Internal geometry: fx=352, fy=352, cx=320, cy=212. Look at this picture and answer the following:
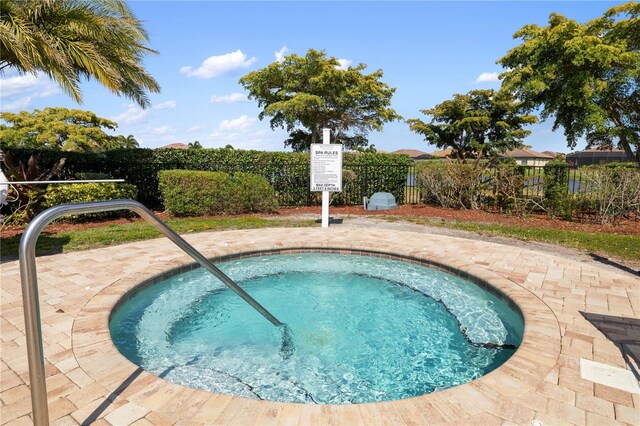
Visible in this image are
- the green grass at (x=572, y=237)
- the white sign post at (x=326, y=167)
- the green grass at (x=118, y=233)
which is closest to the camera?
the green grass at (x=118, y=233)

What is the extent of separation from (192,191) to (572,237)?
9369 mm

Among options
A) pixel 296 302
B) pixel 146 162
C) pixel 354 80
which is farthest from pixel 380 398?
pixel 354 80

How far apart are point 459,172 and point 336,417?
1054 centimetres

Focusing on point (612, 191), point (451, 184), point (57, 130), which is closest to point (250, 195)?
point (451, 184)

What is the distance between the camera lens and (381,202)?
12062 mm

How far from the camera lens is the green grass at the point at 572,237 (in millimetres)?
6504

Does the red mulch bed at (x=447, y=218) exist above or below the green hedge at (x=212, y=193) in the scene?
below

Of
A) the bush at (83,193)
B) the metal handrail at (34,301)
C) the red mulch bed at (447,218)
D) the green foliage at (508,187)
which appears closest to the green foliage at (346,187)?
the red mulch bed at (447,218)

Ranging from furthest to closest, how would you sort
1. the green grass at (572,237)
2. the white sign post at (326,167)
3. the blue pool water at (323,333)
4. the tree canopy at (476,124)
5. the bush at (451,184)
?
1. the tree canopy at (476,124)
2. the bush at (451,184)
3. the white sign post at (326,167)
4. the green grass at (572,237)
5. the blue pool water at (323,333)

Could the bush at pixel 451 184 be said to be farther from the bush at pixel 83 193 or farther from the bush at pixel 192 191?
the bush at pixel 83 193

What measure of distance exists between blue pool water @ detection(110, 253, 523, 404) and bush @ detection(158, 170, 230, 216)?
4.62 meters

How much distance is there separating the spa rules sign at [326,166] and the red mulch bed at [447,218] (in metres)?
2.42

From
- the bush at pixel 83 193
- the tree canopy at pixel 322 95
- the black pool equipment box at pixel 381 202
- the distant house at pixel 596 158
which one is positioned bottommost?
the black pool equipment box at pixel 381 202

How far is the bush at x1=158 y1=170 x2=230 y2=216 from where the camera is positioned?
9773mm
